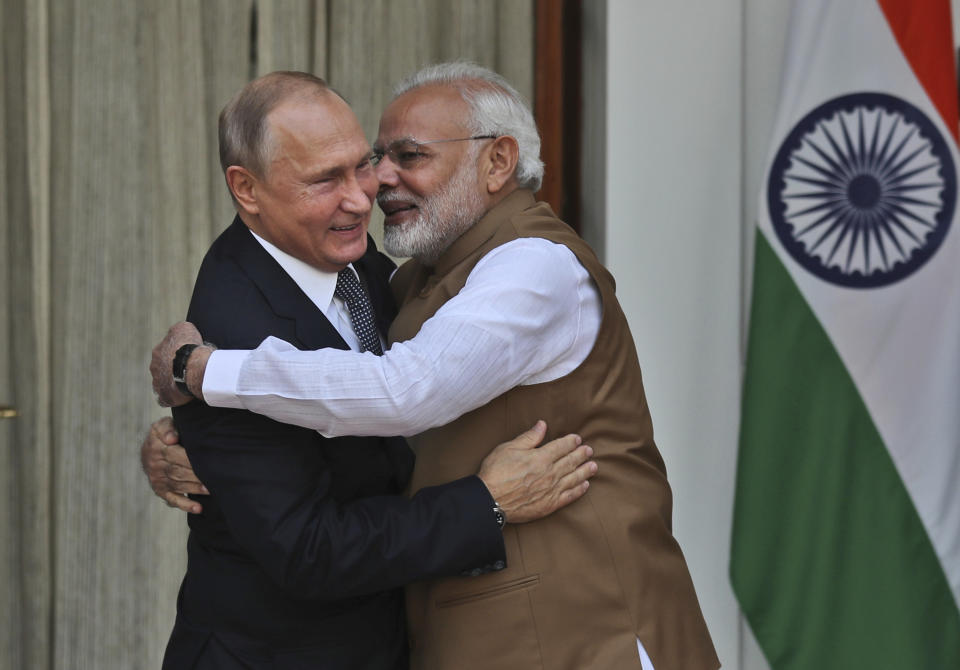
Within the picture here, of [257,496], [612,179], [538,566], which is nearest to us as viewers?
[257,496]

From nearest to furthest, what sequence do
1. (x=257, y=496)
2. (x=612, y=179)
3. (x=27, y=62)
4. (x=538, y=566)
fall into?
1. (x=257, y=496)
2. (x=538, y=566)
3. (x=27, y=62)
4. (x=612, y=179)

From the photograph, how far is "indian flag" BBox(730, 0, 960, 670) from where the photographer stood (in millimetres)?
2969

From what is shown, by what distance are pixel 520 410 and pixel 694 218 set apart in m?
1.66

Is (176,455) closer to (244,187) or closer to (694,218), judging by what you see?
(244,187)

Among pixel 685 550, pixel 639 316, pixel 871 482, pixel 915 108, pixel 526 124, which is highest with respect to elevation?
pixel 915 108

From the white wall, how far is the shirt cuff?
1839mm

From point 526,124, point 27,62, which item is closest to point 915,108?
point 526,124

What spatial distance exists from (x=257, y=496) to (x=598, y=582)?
1.91ft

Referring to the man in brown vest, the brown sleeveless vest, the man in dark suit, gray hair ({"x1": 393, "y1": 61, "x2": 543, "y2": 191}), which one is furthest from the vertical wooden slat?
the man in dark suit

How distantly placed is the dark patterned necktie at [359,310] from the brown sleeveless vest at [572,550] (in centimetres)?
5

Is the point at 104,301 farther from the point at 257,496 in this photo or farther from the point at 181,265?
the point at 257,496

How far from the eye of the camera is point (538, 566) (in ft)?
6.10

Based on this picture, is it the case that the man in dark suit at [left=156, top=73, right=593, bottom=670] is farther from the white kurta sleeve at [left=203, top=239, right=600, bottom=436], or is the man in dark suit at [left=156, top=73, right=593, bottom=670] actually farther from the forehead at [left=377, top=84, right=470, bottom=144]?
the forehead at [left=377, top=84, right=470, bottom=144]

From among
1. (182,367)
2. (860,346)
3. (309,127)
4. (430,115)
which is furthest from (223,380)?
(860,346)
